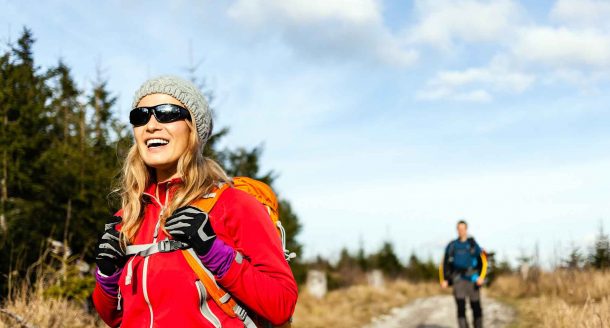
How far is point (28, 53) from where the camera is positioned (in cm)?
1491

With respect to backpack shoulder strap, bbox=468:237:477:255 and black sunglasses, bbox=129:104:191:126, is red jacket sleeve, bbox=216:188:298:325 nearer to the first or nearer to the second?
black sunglasses, bbox=129:104:191:126

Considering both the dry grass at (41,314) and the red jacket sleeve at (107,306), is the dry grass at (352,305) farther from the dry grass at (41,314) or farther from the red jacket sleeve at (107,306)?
Result: the red jacket sleeve at (107,306)

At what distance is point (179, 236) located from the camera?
2.05m

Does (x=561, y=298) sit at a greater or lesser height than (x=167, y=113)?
lesser

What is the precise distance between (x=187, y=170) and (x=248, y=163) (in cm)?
1618

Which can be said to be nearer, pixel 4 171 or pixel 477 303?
pixel 477 303

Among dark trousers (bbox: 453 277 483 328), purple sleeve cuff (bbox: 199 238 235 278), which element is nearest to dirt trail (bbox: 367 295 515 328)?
dark trousers (bbox: 453 277 483 328)

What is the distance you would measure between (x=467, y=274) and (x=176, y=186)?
30.0 feet

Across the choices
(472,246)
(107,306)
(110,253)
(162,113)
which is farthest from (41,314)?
(472,246)

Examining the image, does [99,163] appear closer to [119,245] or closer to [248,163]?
[248,163]

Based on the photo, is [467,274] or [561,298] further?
[561,298]

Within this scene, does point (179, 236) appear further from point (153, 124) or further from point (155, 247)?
point (153, 124)

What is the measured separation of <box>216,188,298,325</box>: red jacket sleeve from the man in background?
904cm

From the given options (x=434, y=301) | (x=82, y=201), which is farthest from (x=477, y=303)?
(x=434, y=301)
